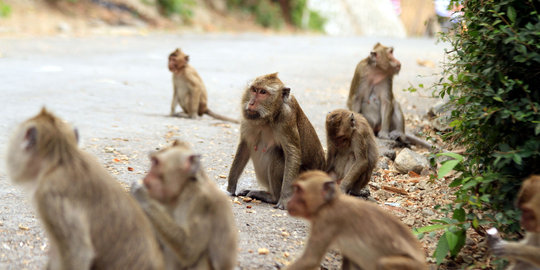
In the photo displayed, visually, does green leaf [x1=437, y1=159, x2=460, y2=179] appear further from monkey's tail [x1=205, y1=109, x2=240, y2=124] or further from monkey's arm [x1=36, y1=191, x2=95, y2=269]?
monkey's tail [x1=205, y1=109, x2=240, y2=124]

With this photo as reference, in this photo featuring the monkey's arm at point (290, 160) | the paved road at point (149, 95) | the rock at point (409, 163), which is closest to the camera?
the paved road at point (149, 95)

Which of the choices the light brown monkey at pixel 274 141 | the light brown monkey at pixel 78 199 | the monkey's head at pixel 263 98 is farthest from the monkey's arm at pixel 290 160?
the light brown monkey at pixel 78 199

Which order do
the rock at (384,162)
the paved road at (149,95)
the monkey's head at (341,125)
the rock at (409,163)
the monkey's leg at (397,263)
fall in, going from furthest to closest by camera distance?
1. the rock at (384,162)
2. the rock at (409,163)
3. the monkey's head at (341,125)
4. the paved road at (149,95)
5. the monkey's leg at (397,263)

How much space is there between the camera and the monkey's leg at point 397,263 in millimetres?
3242

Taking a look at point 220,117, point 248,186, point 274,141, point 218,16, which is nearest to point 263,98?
point 274,141

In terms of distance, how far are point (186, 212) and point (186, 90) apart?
7192 millimetres

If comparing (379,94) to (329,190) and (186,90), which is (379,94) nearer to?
(186,90)

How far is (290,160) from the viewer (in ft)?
17.7

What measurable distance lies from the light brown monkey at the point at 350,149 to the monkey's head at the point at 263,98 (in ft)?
2.47

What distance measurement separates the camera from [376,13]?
38562mm

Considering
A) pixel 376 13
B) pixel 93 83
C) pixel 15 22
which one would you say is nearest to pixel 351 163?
pixel 93 83

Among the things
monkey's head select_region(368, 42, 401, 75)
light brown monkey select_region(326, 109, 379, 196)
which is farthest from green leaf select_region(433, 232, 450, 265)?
monkey's head select_region(368, 42, 401, 75)

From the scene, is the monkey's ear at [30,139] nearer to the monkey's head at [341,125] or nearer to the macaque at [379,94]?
the monkey's head at [341,125]

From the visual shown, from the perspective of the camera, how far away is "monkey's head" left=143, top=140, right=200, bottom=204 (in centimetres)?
298
